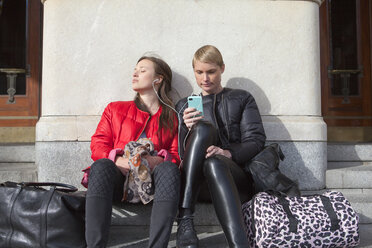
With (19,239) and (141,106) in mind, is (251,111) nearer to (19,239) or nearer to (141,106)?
(141,106)

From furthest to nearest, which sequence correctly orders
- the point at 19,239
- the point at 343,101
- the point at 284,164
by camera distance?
1. the point at 343,101
2. the point at 284,164
3. the point at 19,239

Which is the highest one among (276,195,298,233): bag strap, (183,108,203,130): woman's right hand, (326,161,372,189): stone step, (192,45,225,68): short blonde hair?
(192,45,225,68): short blonde hair

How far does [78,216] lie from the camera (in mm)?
2314

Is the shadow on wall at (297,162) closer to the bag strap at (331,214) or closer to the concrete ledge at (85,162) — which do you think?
the concrete ledge at (85,162)

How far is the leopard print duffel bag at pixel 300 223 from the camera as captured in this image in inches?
88.4

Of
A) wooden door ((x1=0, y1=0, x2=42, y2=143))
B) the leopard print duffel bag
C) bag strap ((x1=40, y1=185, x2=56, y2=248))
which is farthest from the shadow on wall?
wooden door ((x1=0, y1=0, x2=42, y2=143))

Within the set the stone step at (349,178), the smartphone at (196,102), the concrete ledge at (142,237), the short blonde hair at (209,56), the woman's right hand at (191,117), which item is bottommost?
the concrete ledge at (142,237)

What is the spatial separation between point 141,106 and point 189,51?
733 mm

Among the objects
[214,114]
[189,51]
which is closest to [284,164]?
[214,114]

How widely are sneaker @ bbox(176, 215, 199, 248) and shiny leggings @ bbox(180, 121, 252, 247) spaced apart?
0.09 m

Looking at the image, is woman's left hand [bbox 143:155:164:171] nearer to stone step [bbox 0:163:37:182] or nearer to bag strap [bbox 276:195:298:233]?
bag strap [bbox 276:195:298:233]

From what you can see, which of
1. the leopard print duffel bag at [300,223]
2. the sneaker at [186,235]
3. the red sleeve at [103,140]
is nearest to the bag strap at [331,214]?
the leopard print duffel bag at [300,223]

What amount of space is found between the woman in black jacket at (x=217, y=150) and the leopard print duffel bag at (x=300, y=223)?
21 cm

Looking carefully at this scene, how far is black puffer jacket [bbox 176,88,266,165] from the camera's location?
2.77 meters
